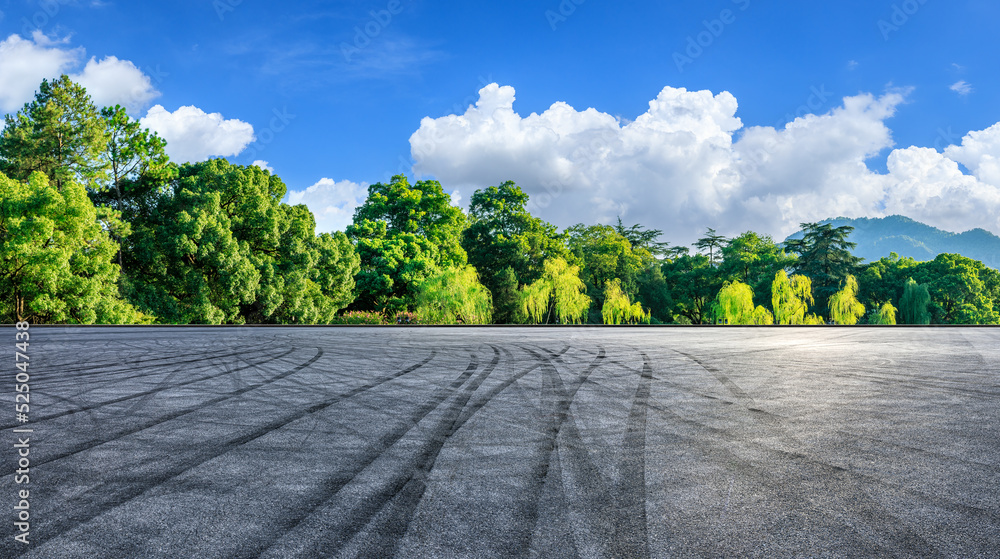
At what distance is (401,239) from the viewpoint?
37.4 metres

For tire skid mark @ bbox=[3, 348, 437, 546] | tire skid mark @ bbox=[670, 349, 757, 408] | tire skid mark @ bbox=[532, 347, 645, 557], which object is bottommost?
tire skid mark @ bbox=[3, 348, 437, 546]

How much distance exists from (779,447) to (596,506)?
1.92m

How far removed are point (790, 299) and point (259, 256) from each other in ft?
108

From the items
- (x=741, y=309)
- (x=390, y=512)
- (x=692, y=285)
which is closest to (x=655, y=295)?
(x=692, y=285)

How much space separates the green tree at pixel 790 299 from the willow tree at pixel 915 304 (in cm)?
1050

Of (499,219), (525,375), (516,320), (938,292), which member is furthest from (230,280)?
(938,292)

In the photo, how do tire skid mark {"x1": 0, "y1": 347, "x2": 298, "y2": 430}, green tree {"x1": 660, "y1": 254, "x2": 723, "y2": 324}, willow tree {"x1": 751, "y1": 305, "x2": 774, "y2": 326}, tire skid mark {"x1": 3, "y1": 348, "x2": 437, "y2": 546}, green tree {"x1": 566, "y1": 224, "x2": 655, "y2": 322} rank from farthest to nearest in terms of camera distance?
green tree {"x1": 660, "y1": 254, "x2": 723, "y2": 324}, green tree {"x1": 566, "y1": 224, "x2": 655, "y2": 322}, willow tree {"x1": 751, "y1": 305, "x2": 774, "y2": 326}, tire skid mark {"x1": 0, "y1": 347, "x2": 298, "y2": 430}, tire skid mark {"x1": 3, "y1": 348, "x2": 437, "y2": 546}

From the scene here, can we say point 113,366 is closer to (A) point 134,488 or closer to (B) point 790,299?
(A) point 134,488

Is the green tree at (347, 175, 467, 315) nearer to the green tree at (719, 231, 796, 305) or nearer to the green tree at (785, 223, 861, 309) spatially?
the green tree at (719, 231, 796, 305)

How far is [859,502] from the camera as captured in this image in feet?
9.73

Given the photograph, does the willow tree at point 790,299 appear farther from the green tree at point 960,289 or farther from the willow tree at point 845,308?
the green tree at point 960,289

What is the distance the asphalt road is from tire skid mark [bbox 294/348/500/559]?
0.05 ft

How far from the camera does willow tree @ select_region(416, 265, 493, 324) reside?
28.6m

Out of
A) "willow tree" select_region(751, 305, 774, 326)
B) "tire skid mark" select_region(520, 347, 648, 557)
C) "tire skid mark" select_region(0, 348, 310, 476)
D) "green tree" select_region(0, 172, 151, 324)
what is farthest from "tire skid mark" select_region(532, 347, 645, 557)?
"willow tree" select_region(751, 305, 774, 326)
